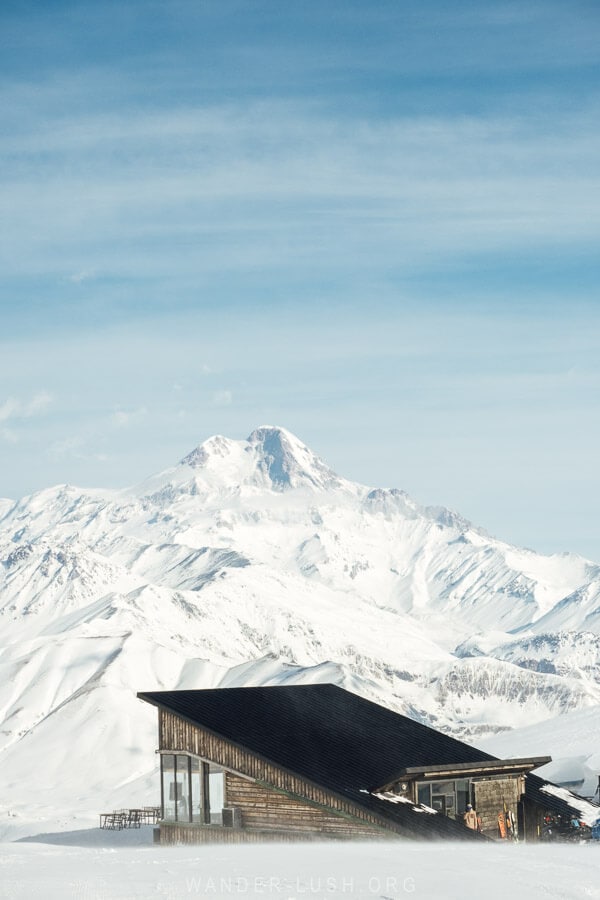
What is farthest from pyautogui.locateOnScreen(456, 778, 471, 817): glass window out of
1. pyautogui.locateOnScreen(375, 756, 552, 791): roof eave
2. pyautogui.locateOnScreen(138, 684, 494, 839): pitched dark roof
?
pyautogui.locateOnScreen(138, 684, 494, 839): pitched dark roof

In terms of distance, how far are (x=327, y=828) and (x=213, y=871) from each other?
12234 mm

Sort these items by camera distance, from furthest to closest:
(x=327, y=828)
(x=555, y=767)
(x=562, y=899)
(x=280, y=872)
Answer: (x=555, y=767) → (x=327, y=828) → (x=280, y=872) → (x=562, y=899)

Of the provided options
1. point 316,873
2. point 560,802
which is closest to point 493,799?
point 560,802

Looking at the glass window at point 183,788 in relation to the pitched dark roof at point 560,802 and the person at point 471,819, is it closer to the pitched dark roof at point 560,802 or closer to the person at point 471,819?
the person at point 471,819

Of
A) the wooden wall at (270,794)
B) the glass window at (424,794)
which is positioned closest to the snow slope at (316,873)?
the wooden wall at (270,794)

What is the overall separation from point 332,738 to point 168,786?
6.78 metres

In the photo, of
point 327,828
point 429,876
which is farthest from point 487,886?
point 327,828

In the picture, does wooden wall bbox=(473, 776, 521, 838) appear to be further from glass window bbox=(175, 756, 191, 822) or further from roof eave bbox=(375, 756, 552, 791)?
glass window bbox=(175, 756, 191, 822)

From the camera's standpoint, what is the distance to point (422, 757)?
5225 centimetres

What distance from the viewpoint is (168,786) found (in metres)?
51.8

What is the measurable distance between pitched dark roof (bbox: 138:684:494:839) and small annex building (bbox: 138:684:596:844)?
75 mm

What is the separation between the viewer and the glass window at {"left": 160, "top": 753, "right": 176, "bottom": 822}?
169 ft

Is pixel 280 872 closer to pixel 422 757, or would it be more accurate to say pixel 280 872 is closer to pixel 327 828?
pixel 327 828

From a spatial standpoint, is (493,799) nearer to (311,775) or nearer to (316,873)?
(311,775)
